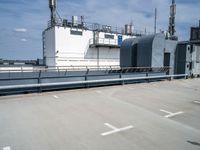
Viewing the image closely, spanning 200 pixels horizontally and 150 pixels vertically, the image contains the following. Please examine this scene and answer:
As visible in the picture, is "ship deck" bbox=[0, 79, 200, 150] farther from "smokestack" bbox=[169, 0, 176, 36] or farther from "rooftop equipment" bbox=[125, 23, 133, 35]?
"rooftop equipment" bbox=[125, 23, 133, 35]

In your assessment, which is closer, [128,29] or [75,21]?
[75,21]

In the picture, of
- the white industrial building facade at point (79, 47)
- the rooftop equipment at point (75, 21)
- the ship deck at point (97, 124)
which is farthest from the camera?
the rooftop equipment at point (75, 21)

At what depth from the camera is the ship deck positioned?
376 centimetres

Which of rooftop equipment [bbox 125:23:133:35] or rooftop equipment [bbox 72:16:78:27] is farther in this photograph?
rooftop equipment [bbox 125:23:133:35]

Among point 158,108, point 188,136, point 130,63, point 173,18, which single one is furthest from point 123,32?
point 188,136

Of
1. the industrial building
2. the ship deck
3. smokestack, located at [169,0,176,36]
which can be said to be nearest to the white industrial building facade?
the industrial building

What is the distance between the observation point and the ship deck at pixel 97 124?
3.76 m

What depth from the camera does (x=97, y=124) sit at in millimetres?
4879

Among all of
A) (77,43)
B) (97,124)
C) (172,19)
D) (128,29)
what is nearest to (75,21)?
(77,43)

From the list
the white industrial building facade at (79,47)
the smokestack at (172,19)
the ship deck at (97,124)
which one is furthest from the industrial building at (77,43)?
the ship deck at (97,124)

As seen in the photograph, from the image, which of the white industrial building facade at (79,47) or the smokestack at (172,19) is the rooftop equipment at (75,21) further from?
the smokestack at (172,19)

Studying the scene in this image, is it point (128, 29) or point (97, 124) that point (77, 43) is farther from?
point (97, 124)

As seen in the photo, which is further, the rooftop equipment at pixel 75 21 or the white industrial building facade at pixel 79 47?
the rooftop equipment at pixel 75 21

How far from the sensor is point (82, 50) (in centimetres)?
2511
